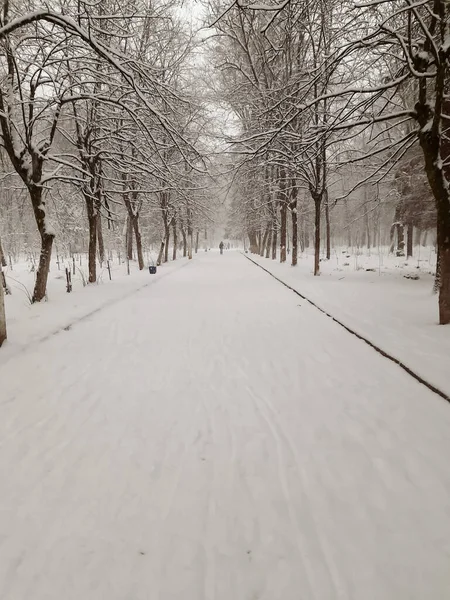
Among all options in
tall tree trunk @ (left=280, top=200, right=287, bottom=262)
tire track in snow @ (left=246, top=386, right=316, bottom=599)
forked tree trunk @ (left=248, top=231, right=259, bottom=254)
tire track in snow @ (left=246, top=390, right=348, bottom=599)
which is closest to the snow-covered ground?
tire track in snow @ (left=246, top=386, right=316, bottom=599)

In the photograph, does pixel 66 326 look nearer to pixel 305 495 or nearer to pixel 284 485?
pixel 284 485

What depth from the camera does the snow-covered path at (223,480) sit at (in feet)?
5.92

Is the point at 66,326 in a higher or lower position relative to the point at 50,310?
lower

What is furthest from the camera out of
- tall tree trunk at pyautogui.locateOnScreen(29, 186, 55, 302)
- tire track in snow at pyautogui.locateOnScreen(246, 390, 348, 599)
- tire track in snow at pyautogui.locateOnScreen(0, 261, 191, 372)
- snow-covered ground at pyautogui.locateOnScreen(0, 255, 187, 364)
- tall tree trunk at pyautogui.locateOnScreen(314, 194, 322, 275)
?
tall tree trunk at pyautogui.locateOnScreen(314, 194, 322, 275)

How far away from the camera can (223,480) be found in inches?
101

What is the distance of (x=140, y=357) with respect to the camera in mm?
5418

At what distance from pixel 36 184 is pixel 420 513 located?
420 inches

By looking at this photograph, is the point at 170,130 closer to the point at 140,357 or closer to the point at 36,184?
the point at 140,357

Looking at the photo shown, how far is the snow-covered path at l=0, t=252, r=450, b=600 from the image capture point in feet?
5.92

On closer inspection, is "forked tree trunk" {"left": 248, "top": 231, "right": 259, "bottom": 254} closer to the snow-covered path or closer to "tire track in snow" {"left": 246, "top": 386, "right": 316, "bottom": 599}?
the snow-covered path

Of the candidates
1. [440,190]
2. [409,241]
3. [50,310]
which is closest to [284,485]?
[440,190]

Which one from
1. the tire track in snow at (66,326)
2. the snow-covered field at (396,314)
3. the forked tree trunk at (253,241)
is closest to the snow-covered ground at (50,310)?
the tire track in snow at (66,326)

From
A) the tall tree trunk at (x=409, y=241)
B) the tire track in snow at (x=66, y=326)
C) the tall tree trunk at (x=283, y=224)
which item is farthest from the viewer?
the tall tree trunk at (x=409, y=241)

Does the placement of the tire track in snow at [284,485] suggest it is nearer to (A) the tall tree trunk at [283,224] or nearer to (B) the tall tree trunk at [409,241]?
(A) the tall tree trunk at [283,224]
